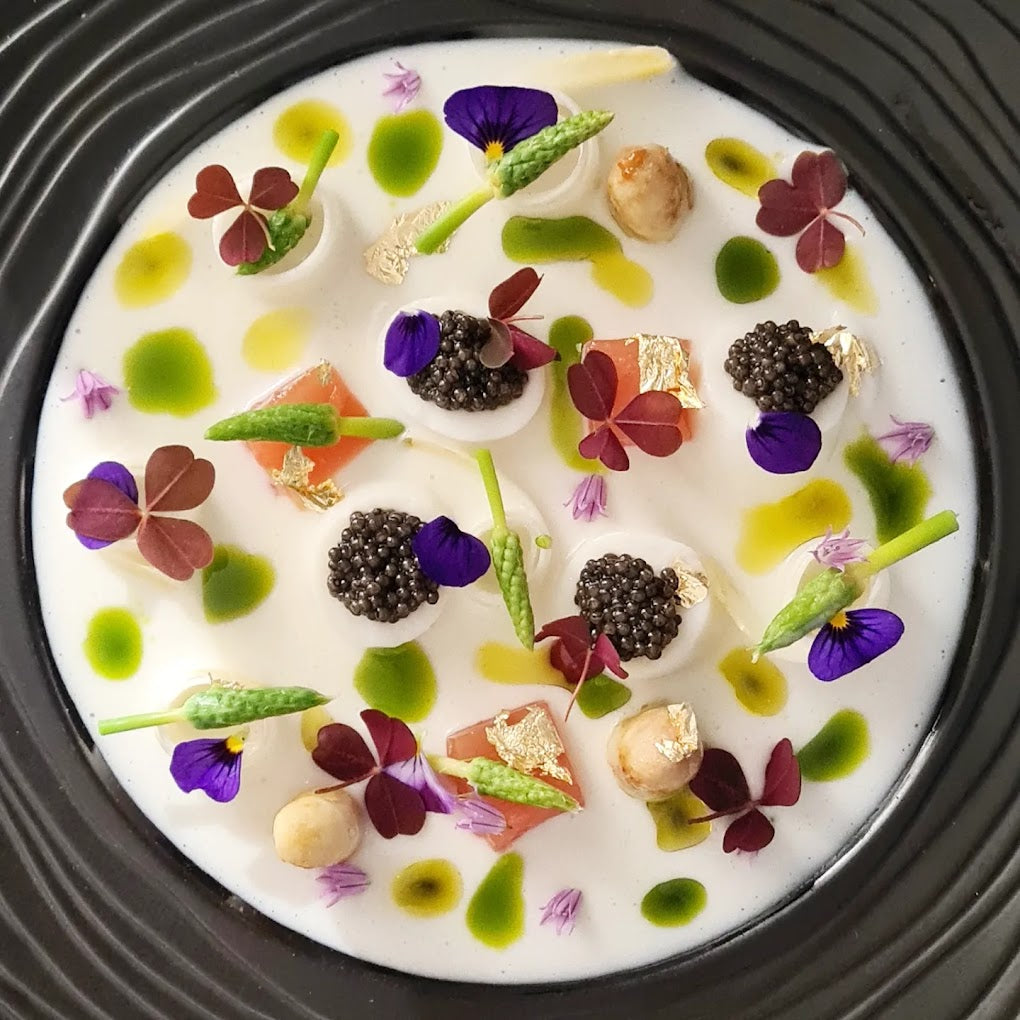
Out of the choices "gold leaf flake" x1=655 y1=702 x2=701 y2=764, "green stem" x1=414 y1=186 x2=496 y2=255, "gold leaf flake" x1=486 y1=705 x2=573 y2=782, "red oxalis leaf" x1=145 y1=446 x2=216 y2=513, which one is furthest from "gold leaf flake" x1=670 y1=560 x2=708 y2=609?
"red oxalis leaf" x1=145 y1=446 x2=216 y2=513

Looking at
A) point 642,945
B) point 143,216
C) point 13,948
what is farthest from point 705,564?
point 13,948

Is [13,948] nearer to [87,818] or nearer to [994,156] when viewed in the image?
[87,818]

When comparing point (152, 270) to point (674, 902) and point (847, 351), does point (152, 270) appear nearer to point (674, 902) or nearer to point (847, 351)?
point (847, 351)

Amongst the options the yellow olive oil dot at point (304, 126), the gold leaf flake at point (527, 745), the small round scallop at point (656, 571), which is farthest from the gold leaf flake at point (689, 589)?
the yellow olive oil dot at point (304, 126)

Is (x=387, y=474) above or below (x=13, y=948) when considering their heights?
above

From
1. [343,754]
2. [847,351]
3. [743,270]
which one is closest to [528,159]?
[743,270]

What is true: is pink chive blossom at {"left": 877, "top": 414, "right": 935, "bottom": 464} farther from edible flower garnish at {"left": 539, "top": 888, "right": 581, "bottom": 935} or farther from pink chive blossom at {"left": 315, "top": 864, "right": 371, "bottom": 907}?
pink chive blossom at {"left": 315, "top": 864, "right": 371, "bottom": 907}
